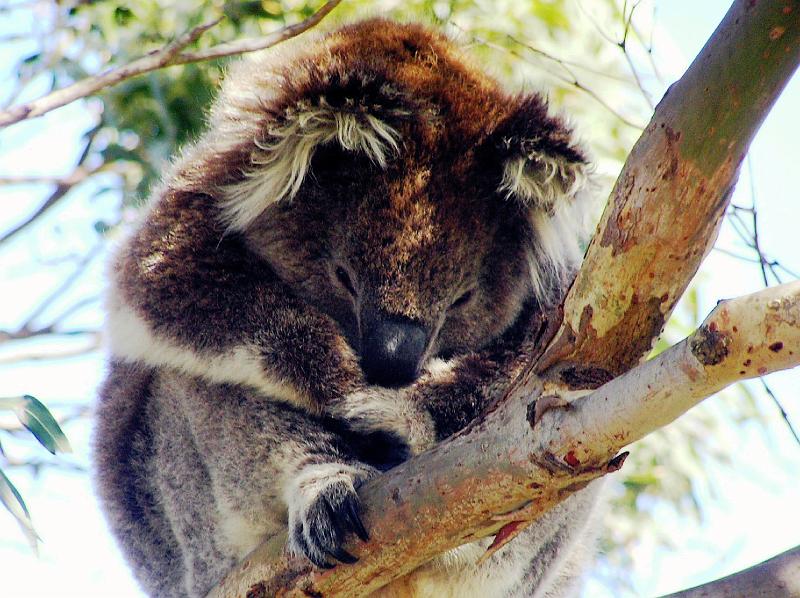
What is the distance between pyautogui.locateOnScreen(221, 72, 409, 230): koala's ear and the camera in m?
2.83

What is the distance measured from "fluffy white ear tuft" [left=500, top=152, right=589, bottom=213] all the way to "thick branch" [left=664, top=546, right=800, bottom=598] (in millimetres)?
1251

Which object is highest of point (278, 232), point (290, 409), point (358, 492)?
point (278, 232)

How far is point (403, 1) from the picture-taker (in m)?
5.11

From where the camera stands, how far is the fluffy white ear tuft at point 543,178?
2.99 m

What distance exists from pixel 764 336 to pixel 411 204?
1.43 m

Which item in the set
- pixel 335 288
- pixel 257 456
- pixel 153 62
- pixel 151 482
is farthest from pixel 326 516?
pixel 153 62

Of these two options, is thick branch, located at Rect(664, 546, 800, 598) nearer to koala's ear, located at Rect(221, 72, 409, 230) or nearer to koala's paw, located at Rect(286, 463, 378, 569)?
koala's paw, located at Rect(286, 463, 378, 569)

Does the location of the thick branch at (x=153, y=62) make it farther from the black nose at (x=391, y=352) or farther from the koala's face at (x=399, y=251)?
the black nose at (x=391, y=352)

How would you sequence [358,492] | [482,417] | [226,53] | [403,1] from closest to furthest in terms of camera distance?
[482,417]
[358,492]
[226,53]
[403,1]

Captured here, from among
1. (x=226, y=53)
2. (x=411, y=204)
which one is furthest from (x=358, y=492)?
(x=226, y=53)

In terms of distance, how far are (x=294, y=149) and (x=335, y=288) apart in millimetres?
439

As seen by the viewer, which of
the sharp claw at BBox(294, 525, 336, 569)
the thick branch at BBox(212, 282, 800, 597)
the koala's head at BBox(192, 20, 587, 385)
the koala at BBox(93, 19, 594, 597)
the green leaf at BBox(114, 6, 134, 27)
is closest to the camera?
the thick branch at BBox(212, 282, 800, 597)

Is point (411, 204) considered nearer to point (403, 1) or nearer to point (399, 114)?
point (399, 114)

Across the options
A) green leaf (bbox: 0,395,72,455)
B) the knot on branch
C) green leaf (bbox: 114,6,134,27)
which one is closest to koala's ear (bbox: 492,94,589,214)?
the knot on branch
